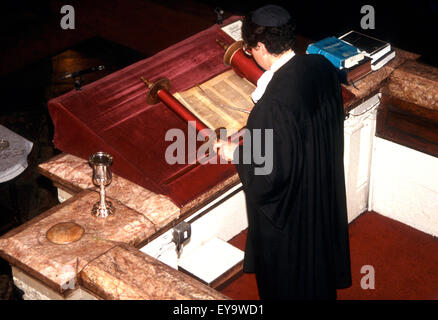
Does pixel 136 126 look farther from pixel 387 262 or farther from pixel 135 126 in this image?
pixel 387 262

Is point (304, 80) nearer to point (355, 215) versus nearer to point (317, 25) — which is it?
point (355, 215)

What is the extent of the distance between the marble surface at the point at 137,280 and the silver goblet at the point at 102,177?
30cm

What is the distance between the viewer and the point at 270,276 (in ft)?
11.8

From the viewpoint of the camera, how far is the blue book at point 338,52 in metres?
4.34

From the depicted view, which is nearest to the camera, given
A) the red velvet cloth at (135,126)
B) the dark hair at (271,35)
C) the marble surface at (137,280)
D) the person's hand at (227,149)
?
the marble surface at (137,280)

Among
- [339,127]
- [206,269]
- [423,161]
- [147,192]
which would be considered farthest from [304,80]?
[423,161]

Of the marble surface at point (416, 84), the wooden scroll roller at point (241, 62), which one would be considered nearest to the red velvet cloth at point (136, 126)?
the wooden scroll roller at point (241, 62)

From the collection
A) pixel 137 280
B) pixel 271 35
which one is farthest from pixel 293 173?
pixel 137 280

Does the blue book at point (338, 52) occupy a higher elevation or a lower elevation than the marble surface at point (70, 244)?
higher

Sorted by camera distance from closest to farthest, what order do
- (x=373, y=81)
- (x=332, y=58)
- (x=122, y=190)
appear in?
1. (x=122, y=190)
2. (x=332, y=58)
3. (x=373, y=81)

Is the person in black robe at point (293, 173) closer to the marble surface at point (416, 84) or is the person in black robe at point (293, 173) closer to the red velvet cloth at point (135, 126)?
the red velvet cloth at point (135, 126)

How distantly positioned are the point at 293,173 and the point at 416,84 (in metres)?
1.53

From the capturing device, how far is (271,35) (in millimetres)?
3188

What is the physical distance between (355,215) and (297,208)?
5.35 feet
